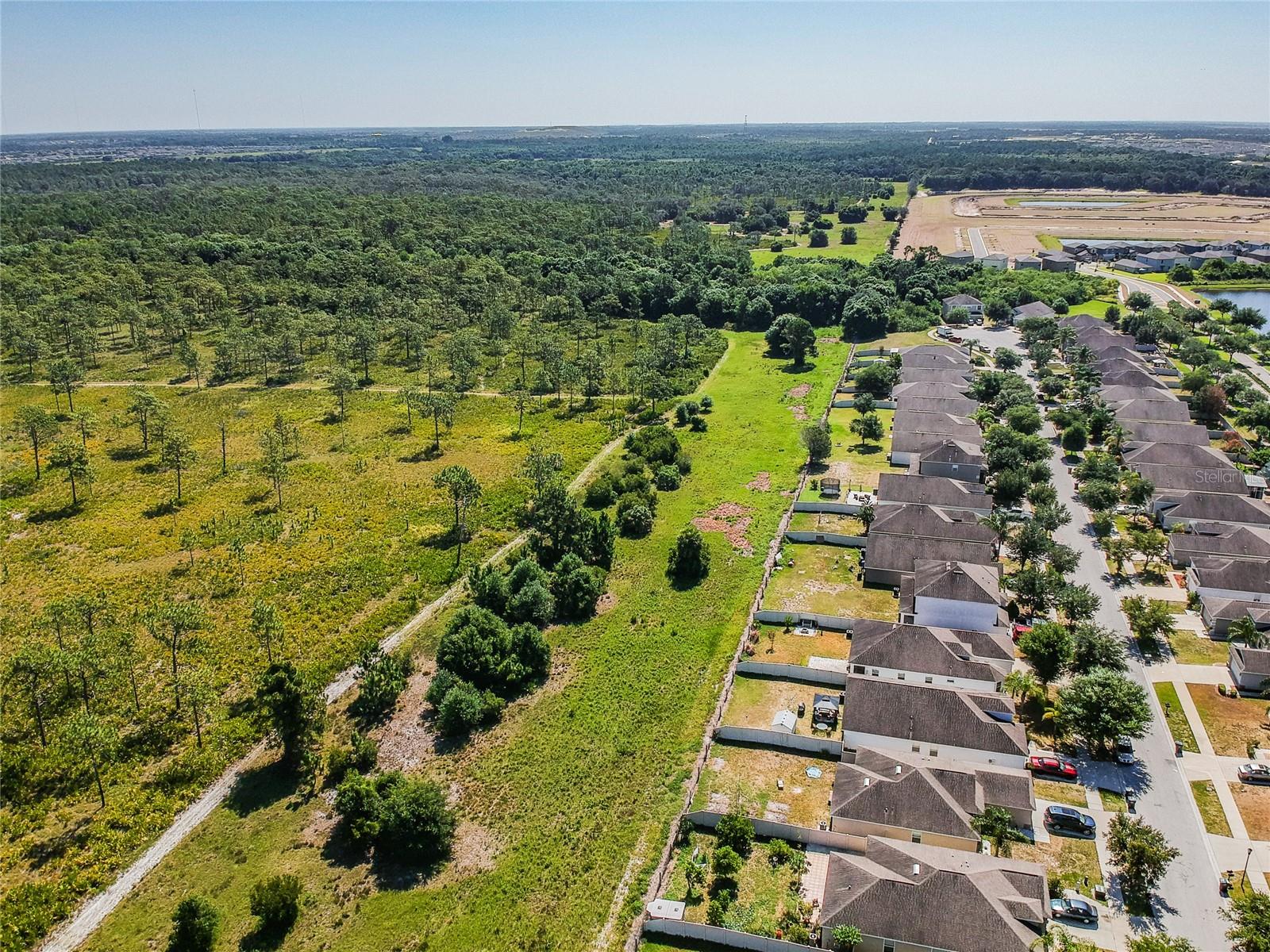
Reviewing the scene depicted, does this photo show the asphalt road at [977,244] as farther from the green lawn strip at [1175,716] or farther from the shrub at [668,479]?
the green lawn strip at [1175,716]

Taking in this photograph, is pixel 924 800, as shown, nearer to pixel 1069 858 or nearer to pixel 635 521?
pixel 1069 858

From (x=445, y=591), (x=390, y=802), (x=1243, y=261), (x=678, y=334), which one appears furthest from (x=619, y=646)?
(x=1243, y=261)

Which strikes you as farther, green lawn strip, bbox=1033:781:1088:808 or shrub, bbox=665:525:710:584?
shrub, bbox=665:525:710:584

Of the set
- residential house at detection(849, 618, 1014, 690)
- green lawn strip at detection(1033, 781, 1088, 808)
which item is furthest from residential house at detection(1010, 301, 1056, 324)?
green lawn strip at detection(1033, 781, 1088, 808)

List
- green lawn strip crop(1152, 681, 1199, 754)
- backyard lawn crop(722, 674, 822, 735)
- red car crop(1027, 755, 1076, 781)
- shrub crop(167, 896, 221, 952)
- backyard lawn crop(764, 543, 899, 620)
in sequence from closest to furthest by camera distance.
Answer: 1. shrub crop(167, 896, 221, 952)
2. red car crop(1027, 755, 1076, 781)
3. green lawn strip crop(1152, 681, 1199, 754)
4. backyard lawn crop(722, 674, 822, 735)
5. backyard lawn crop(764, 543, 899, 620)

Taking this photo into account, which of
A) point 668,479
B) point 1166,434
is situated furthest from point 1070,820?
point 1166,434

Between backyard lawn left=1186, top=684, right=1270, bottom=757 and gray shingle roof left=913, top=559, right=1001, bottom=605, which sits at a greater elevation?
gray shingle roof left=913, top=559, right=1001, bottom=605

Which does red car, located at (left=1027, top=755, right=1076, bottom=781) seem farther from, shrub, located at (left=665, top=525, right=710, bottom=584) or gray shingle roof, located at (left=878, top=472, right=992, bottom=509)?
gray shingle roof, located at (left=878, top=472, right=992, bottom=509)

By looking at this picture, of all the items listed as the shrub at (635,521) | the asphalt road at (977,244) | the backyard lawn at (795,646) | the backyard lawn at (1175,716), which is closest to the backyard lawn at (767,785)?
the backyard lawn at (795,646)
